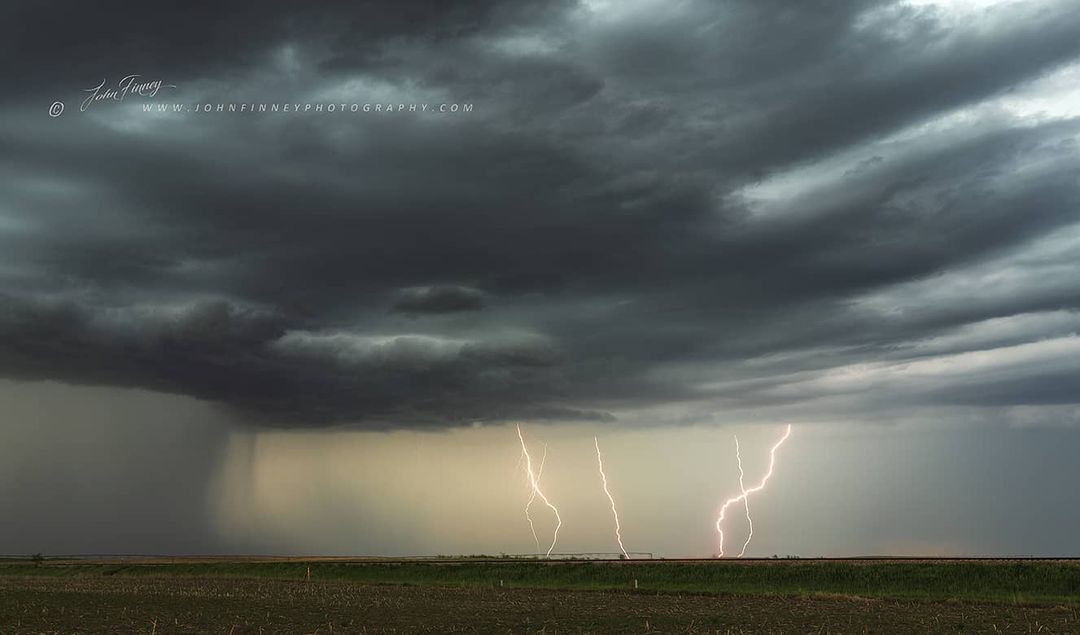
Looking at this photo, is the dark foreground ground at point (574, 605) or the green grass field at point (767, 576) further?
the green grass field at point (767, 576)

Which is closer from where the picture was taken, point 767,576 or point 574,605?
point 574,605

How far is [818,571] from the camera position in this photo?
76.2m

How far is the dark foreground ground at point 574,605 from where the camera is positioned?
4197 centimetres

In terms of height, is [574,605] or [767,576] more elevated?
[574,605]

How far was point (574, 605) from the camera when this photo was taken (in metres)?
58.2

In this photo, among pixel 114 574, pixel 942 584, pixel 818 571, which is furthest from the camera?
pixel 114 574

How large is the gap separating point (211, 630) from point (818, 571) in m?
53.7

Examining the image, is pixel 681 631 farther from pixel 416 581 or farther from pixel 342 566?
pixel 342 566

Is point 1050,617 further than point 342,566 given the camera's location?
No

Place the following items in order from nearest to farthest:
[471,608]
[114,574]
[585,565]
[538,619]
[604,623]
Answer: [604,623]
[538,619]
[471,608]
[585,565]
[114,574]

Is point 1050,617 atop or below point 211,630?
below

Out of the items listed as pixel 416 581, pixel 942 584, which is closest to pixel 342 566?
pixel 416 581

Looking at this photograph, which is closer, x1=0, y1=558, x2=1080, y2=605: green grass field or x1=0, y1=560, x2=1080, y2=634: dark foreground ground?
x1=0, y1=560, x2=1080, y2=634: dark foreground ground

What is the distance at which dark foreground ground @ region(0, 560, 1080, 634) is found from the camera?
4197 centimetres
